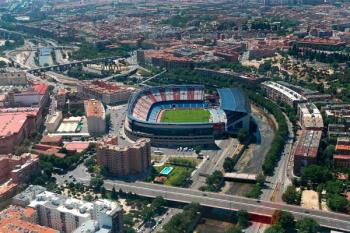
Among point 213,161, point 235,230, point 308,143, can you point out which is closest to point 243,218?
point 235,230

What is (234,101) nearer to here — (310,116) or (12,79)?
(310,116)

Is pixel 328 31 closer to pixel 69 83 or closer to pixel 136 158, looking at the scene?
pixel 69 83

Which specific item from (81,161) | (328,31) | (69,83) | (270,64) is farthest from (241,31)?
(81,161)

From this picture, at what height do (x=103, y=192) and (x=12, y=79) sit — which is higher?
(x=12, y=79)

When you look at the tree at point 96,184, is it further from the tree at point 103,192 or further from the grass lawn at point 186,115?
the grass lawn at point 186,115

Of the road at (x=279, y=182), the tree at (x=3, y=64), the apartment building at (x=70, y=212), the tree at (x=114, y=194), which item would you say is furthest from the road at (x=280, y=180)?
the tree at (x=3, y=64)
